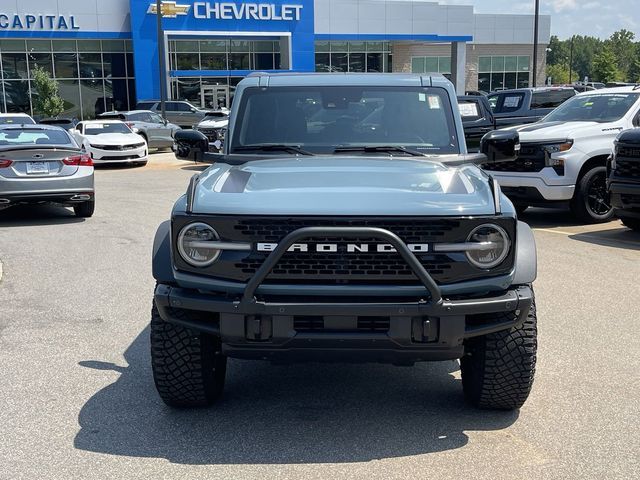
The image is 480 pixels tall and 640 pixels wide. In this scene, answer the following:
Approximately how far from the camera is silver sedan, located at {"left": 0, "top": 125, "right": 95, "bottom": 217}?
12.3 metres

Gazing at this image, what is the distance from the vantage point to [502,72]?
63.6m

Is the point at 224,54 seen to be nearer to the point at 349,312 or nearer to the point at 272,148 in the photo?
the point at 272,148

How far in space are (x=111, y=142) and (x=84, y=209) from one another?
10836 mm

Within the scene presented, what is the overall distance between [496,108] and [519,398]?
15.3 meters

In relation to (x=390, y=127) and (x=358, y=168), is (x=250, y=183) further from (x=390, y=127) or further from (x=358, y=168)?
(x=390, y=127)

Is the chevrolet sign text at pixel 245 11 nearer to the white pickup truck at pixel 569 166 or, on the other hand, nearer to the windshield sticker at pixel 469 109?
the windshield sticker at pixel 469 109

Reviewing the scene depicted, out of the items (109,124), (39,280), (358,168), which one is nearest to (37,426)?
(358,168)

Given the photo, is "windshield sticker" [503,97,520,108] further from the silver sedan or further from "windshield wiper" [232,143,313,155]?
"windshield wiper" [232,143,313,155]

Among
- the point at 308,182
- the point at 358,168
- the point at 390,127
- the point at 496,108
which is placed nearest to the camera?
the point at 308,182

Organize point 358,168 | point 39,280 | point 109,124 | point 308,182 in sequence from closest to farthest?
point 308,182
point 358,168
point 39,280
point 109,124

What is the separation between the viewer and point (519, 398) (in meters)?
4.53

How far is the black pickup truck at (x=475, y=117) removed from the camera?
1595 centimetres

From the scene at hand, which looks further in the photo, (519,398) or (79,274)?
(79,274)

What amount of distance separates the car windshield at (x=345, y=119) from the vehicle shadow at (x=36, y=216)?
26.6 ft
